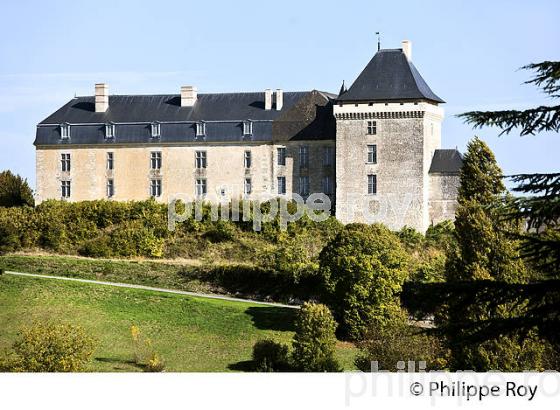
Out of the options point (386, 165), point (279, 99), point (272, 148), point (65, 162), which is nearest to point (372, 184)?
point (386, 165)

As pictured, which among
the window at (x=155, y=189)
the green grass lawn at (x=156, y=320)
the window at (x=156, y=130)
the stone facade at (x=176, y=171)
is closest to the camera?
the green grass lawn at (x=156, y=320)

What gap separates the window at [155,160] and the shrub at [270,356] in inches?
564

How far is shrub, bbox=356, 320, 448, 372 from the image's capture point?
2038cm

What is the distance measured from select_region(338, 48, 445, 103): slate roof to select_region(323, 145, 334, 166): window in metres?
1.80

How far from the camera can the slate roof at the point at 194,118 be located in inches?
1464

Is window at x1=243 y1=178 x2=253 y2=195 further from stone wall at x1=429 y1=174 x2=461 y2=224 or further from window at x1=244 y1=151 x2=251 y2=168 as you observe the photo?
stone wall at x1=429 y1=174 x2=461 y2=224

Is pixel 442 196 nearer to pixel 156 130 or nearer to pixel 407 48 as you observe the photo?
pixel 407 48

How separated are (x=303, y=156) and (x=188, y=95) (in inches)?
197

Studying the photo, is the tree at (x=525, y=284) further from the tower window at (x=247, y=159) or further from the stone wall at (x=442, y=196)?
the tower window at (x=247, y=159)

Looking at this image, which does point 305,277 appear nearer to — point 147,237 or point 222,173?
point 147,237

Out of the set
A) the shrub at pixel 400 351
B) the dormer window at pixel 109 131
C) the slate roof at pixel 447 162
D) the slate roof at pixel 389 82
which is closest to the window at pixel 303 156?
the slate roof at pixel 389 82

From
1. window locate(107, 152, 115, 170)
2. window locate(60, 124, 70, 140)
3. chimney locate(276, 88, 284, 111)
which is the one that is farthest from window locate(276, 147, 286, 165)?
window locate(60, 124, 70, 140)

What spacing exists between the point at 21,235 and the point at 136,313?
743cm

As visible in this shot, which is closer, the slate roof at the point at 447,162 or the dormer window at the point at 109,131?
the slate roof at the point at 447,162
